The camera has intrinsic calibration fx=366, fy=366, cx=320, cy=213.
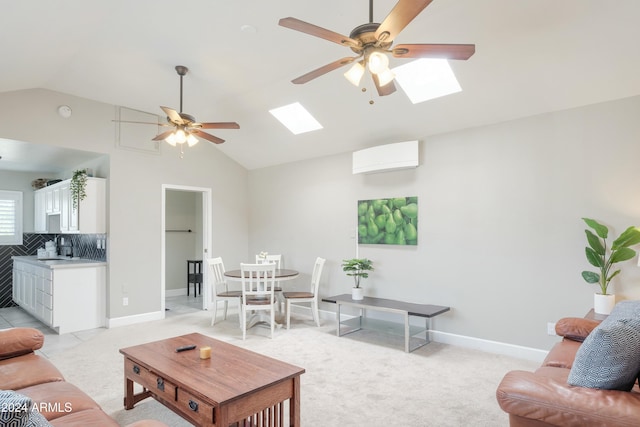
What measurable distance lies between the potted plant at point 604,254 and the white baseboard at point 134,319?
5.51 metres

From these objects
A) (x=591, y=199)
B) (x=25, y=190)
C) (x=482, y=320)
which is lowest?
(x=482, y=320)

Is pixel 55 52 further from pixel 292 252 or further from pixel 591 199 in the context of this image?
pixel 591 199

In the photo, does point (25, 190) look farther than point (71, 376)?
Yes

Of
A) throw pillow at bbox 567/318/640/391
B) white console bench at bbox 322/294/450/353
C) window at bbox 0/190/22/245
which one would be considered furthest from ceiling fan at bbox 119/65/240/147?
window at bbox 0/190/22/245

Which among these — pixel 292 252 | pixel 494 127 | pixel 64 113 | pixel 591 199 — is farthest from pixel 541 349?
pixel 64 113

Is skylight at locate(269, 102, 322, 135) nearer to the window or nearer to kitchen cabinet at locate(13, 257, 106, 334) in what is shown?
kitchen cabinet at locate(13, 257, 106, 334)

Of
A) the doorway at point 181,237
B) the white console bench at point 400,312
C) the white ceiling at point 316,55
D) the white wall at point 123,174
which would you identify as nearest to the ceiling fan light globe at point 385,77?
the white ceiling at point 316,55

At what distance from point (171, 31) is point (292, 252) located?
376cm

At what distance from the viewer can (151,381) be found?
2.40 metres

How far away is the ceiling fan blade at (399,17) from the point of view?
72.1 inches

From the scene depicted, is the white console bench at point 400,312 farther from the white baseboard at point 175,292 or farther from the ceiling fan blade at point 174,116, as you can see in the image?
the white baseboard at point 175,292

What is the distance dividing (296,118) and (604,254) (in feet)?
13.1

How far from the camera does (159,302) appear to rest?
566 centimetres

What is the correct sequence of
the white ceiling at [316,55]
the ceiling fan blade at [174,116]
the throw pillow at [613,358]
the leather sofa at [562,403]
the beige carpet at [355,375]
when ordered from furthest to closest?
the ceiling fan blade at [174,116]
the white ceiling at [316,55]
the beige carpet at [355,375]
the throw pillow at [613,358]
the leather sofa at [562,403]
